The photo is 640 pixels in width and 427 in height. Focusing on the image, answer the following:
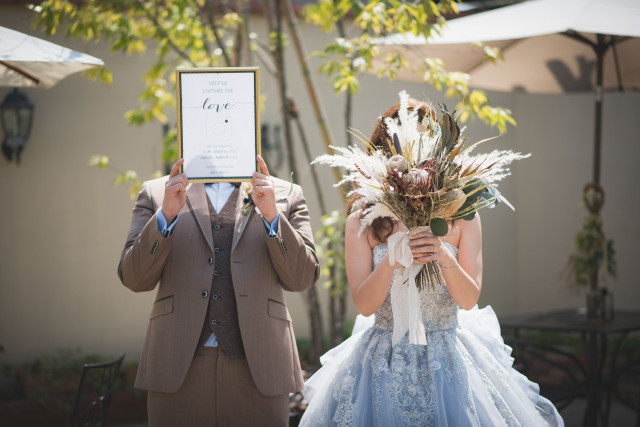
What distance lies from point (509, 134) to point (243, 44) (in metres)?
3.56

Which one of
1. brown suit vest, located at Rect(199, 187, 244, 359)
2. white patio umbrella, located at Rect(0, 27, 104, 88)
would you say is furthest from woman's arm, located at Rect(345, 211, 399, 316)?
white patio umbrella, located at Rect(0, 27, 104, 88)

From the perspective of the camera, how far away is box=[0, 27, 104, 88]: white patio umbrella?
3.03 metres

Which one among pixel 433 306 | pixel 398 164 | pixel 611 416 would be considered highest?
pixel 398 164

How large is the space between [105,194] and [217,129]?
3.91 meters

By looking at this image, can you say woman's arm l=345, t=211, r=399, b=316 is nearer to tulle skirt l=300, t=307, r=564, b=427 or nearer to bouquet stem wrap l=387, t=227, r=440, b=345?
bouquet stem wrap l=387, t=227, r=440, b=345

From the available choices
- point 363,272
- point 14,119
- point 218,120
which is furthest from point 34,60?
point 14,119

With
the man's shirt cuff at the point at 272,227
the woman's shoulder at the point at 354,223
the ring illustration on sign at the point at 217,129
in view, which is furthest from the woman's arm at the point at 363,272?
the ring illustration on sign at the point at 217,129

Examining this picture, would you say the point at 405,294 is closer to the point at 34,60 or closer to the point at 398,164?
the point at 398,164

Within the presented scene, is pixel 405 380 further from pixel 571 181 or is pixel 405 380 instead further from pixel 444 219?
pixel 571 181

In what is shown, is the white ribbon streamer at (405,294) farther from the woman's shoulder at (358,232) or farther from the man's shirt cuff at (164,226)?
the man's shirt cuff at (164,226)

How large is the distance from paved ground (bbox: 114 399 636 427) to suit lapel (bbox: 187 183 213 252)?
3.55m

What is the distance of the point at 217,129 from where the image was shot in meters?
2.48

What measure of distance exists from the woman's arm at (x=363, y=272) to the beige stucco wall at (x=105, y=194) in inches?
120

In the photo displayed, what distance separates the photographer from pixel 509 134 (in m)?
7.55
